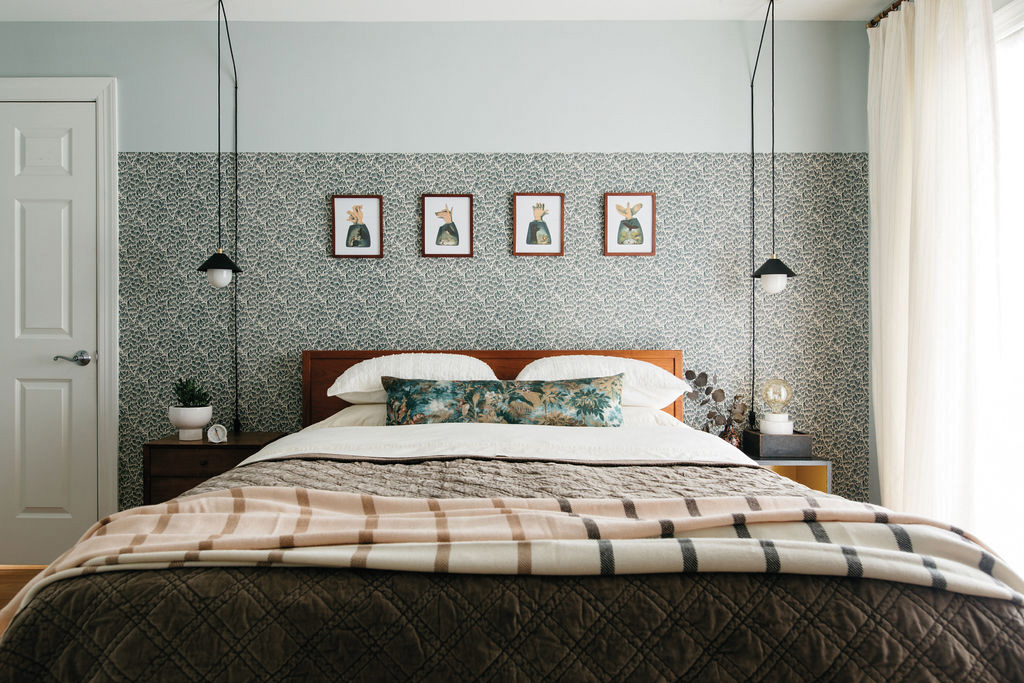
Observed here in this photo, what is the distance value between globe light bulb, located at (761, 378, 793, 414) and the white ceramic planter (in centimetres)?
267

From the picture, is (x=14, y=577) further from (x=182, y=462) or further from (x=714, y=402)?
(x=714, y=402)

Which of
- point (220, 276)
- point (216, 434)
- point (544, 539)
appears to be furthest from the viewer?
point (220, 276)

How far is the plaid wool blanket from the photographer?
39.7 inches

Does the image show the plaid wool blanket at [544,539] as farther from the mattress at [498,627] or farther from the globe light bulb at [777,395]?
the globe light bulb at [777,395]

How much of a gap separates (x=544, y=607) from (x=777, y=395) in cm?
226

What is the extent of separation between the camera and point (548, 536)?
110 cm

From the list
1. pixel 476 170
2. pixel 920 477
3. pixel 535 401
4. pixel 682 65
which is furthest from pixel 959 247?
pixel 476 170

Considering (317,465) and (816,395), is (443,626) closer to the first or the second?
(317,465)

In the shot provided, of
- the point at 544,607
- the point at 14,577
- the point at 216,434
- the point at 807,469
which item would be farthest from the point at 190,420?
the point at 807,469

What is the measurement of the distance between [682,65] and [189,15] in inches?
99.6

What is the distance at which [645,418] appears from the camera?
2496 mm

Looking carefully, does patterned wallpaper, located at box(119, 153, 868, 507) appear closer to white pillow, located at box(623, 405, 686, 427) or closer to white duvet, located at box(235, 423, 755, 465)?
white pillow, located at box(623, 405, 686, 427)

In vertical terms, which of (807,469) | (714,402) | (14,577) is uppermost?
(714,402)

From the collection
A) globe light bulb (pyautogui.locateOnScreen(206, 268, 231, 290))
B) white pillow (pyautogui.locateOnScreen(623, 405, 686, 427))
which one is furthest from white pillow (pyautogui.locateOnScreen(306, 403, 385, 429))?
white pillow (pyautogui.locateOnScreen(623, 405, 686, 427))
